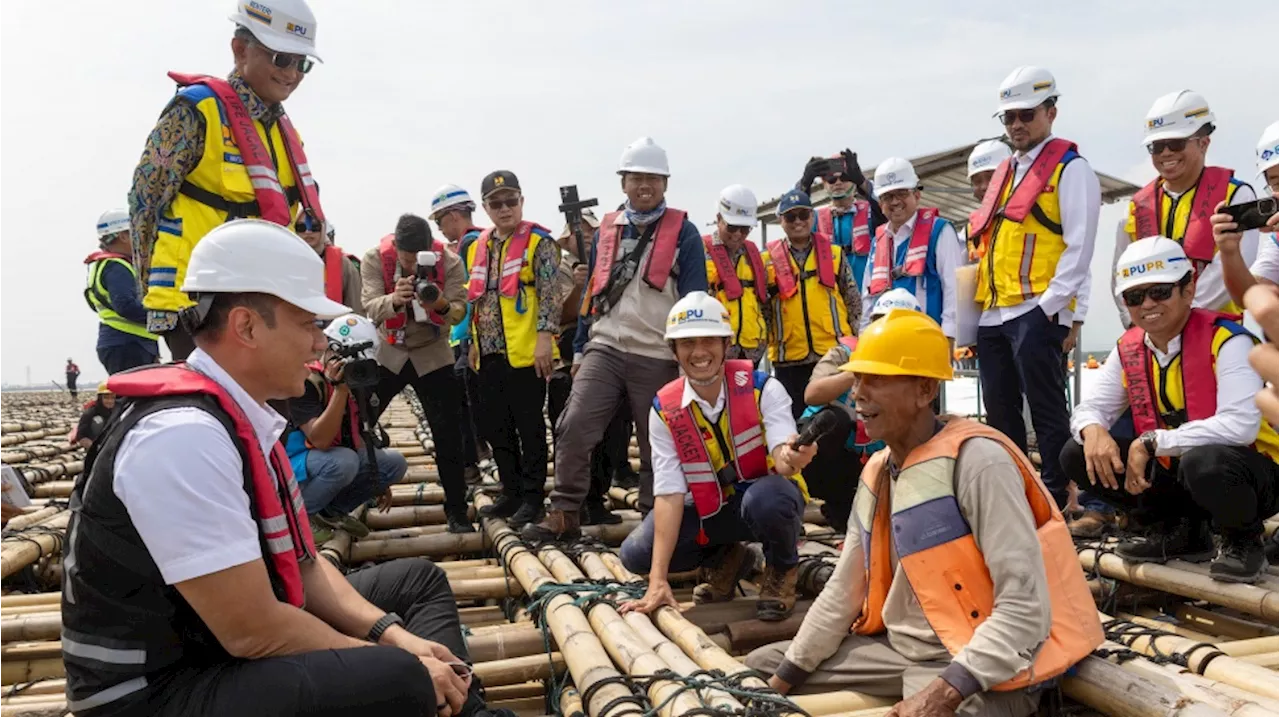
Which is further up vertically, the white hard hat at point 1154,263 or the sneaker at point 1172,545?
the white hard hat at point 1154,263

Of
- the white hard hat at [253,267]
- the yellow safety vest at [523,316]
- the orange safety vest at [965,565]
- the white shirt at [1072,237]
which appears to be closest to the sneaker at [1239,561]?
the orange safety vest at [965,565]

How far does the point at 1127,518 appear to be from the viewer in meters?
4.29

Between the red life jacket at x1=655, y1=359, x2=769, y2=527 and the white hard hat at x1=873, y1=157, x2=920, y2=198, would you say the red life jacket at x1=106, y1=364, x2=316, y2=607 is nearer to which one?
the red life jacket at x1=655, y1=359, x2=769, y2=527

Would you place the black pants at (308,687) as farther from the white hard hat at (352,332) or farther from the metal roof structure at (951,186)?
the metal roof structure at (951,186)

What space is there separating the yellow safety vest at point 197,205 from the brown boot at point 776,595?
2.44 m

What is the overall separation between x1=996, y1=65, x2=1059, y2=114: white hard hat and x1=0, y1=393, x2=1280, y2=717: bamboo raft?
216cm

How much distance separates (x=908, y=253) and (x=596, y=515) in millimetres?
2351

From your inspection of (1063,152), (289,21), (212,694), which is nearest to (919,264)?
(1063,152)

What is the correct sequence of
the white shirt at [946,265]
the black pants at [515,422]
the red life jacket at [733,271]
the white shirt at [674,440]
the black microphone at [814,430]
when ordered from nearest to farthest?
the black microphone at [814,430] → the white shirt at [674,440] → the white shirt at [946,265] → the black pants at [515,422] → the red life jacket at [733,271]

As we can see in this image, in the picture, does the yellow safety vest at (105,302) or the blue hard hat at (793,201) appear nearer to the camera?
the blue hard hat at (793,201)

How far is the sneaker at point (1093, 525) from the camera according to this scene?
441 centimetres

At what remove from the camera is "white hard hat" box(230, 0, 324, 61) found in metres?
3.29

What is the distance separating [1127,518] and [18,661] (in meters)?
4.71

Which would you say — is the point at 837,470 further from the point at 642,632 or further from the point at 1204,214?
the point at 1204,214
